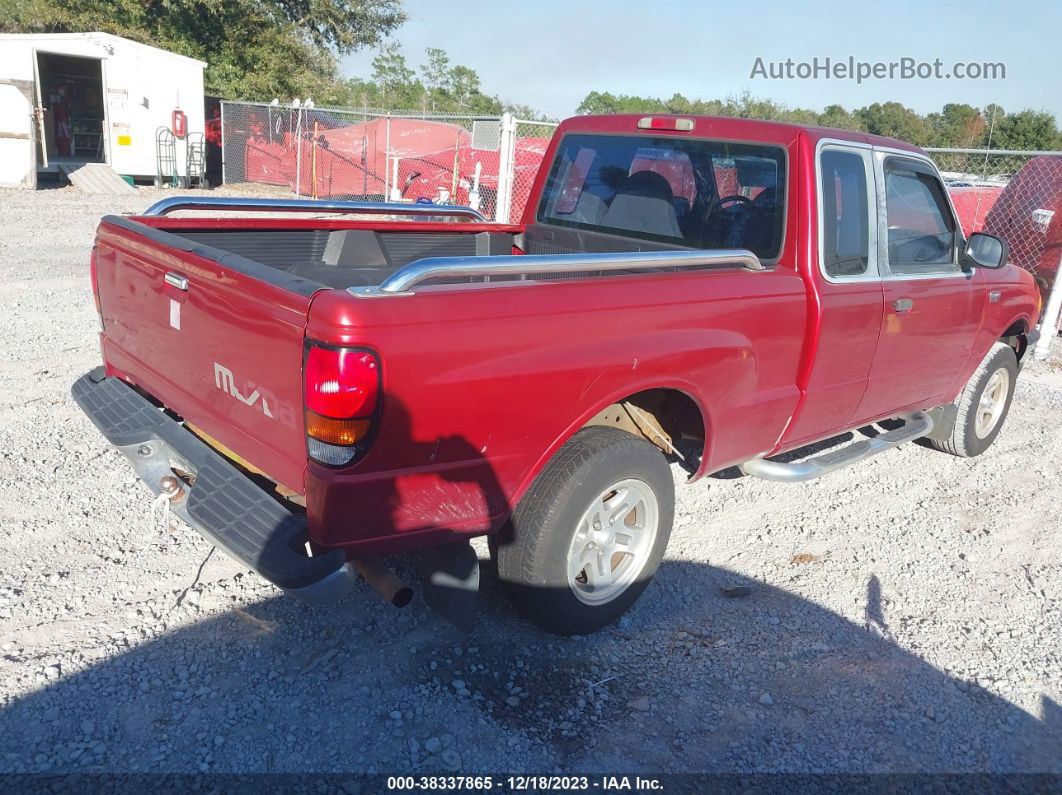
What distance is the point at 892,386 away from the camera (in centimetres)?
462

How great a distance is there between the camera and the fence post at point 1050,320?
922 cm

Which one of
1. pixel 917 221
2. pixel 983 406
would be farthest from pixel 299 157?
pixel 917 221

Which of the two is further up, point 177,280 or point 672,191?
point 672,191

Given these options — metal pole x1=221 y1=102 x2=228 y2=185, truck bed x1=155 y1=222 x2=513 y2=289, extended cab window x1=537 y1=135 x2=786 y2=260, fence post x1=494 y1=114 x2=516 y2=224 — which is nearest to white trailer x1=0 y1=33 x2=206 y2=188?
metal pole x1=221 y1=102 x2=228 y2=185

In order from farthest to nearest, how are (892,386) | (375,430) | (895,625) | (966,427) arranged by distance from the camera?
(966,427) < (892,386) < (895,625) < (375,430)

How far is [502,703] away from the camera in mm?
3076

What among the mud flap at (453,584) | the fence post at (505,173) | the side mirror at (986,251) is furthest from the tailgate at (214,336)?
the fence post at (505,173)

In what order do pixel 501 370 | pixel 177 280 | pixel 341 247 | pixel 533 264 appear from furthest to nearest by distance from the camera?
1. pixel 341 247
2. pixel 177 280
3. pixel 533 264
4. pixel 501 370

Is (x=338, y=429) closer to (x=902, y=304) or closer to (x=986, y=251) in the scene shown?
(x=902, y=304)

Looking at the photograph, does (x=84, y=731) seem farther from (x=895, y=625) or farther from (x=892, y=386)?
(x=892, y=386)

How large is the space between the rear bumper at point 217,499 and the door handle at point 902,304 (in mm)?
3092

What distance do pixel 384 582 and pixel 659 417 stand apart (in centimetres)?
162

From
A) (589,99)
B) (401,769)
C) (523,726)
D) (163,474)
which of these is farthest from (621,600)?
(589,99)

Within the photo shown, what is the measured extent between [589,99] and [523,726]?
64.9 m
